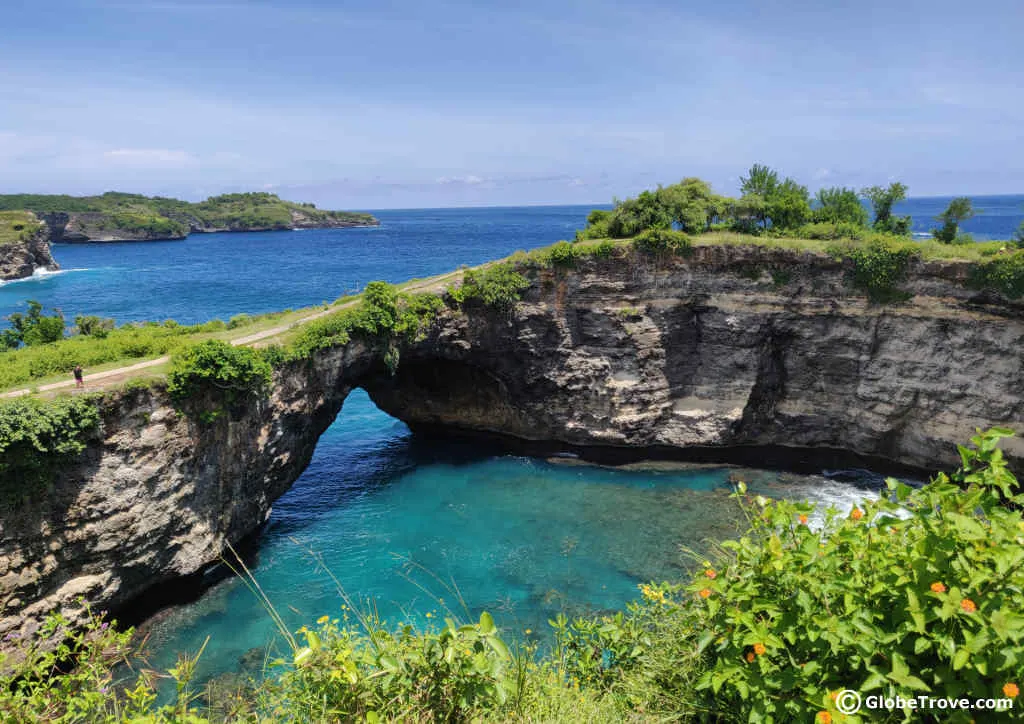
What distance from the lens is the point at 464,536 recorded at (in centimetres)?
2859

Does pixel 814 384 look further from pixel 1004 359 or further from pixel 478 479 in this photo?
pixel 478 479

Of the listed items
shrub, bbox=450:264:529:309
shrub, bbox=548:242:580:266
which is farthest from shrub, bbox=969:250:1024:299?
shrub, bbox=450:264:529:309

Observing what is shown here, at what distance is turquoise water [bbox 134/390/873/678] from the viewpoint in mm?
23047

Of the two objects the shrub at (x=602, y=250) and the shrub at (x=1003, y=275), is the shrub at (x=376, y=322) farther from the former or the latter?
the shrub at (x=1003, y=275)

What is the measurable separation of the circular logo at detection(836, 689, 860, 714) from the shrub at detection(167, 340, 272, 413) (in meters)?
22.4

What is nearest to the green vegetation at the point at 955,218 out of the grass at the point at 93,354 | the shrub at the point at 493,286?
the shrub at the point at 493,286

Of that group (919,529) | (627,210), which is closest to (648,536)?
(627,210)

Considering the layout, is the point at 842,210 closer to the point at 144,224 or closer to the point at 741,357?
the point at 741,357

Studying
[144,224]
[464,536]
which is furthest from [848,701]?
[144,224]

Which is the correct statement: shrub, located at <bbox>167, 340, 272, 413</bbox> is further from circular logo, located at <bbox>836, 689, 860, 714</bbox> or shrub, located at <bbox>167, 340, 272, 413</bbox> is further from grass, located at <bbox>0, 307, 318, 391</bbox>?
circular logo, located at <bbox>836, 689, 860, 714</bbox>

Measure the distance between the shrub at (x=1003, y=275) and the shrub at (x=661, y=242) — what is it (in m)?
14.1

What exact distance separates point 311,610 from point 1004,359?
35.0m

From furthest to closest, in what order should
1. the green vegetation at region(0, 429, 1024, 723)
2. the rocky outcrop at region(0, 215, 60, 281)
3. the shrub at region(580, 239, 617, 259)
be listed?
the rocky outcrop at region(0, 215, 60, 281) < the shrub at region(580, 239, 617, 259) < the green vegetation at region(0, 429, 1024, 723)

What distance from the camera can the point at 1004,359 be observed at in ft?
99.5
